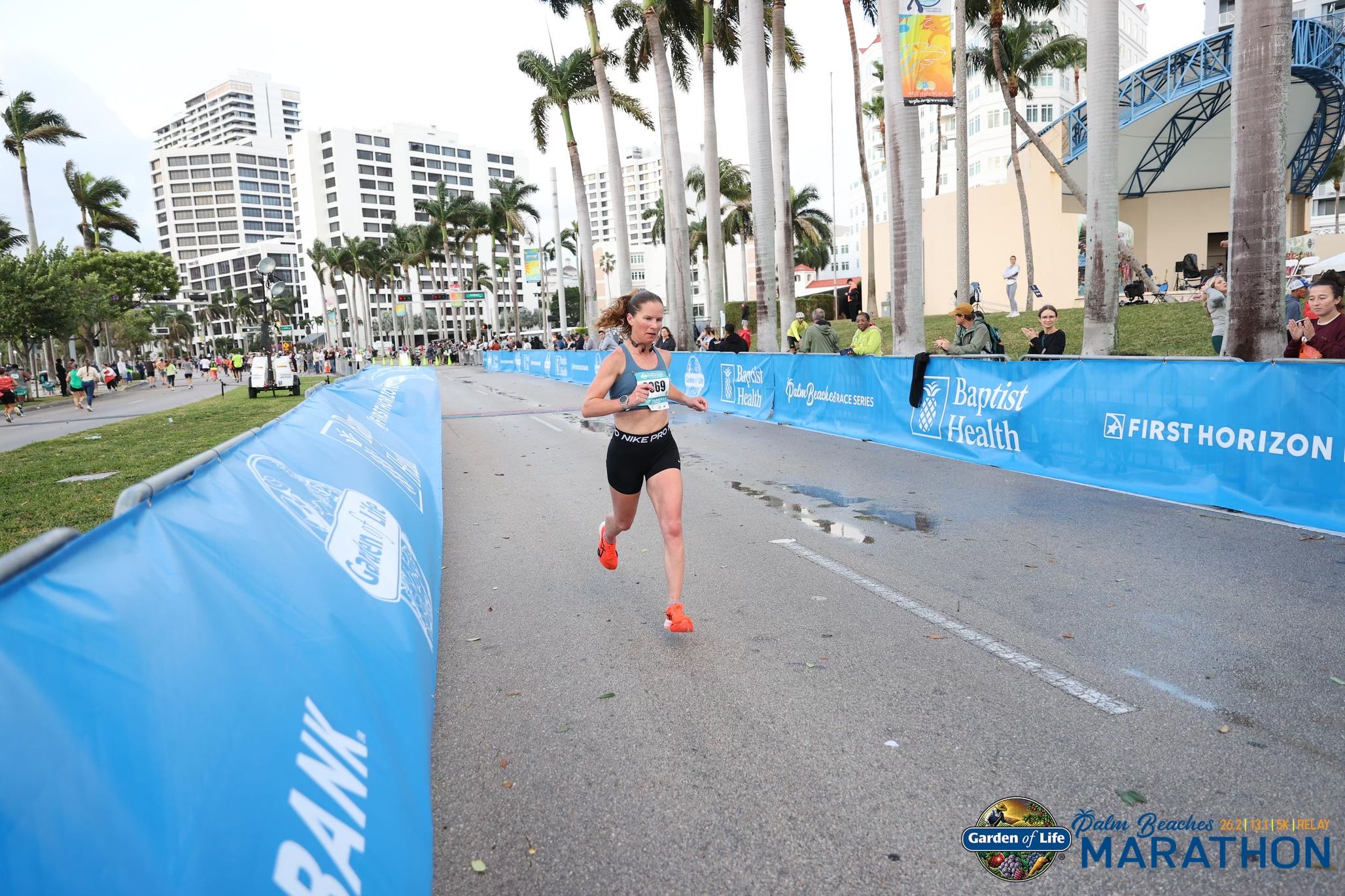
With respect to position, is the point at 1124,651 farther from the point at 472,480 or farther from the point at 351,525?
the point at 472,480

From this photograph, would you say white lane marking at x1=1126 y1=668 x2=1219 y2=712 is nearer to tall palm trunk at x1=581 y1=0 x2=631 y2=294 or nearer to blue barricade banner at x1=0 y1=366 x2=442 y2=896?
blue barricade banner at x1=0 y1=366 x2=442 y2=896

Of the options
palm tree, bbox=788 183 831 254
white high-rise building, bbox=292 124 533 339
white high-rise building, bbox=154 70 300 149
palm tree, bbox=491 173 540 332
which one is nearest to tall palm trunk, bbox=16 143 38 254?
palm tree, bbox=491 173 540 332

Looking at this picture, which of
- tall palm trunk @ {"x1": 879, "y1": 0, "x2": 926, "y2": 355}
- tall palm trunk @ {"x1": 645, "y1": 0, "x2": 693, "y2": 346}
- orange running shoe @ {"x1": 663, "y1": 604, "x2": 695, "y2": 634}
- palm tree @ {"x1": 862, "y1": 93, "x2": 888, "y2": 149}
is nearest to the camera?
orange running shoe @ {"x1": 663, "y1": 604, "x2": 695, "y2": 634}

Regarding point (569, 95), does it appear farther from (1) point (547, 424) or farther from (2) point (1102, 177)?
(2) point (1102, 177)

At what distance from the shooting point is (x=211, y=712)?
1917 mm

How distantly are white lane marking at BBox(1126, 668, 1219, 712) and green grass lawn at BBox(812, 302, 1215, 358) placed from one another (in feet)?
43.3

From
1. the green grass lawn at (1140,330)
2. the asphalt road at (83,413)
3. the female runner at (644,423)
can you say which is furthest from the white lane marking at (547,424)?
the female runner at (644,423)

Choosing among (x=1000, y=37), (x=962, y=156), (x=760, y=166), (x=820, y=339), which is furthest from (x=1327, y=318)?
(x=1000, y=37)

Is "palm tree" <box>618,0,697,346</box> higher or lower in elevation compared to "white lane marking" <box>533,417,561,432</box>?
higher

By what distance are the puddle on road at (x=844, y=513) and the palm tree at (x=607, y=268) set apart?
378ft

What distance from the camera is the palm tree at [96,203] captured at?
5819 cm

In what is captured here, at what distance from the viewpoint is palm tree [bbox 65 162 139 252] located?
5819 centimetres

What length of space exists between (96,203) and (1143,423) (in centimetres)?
7041

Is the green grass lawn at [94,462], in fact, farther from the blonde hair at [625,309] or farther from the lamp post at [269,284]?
the blonde hair at [625,309]
